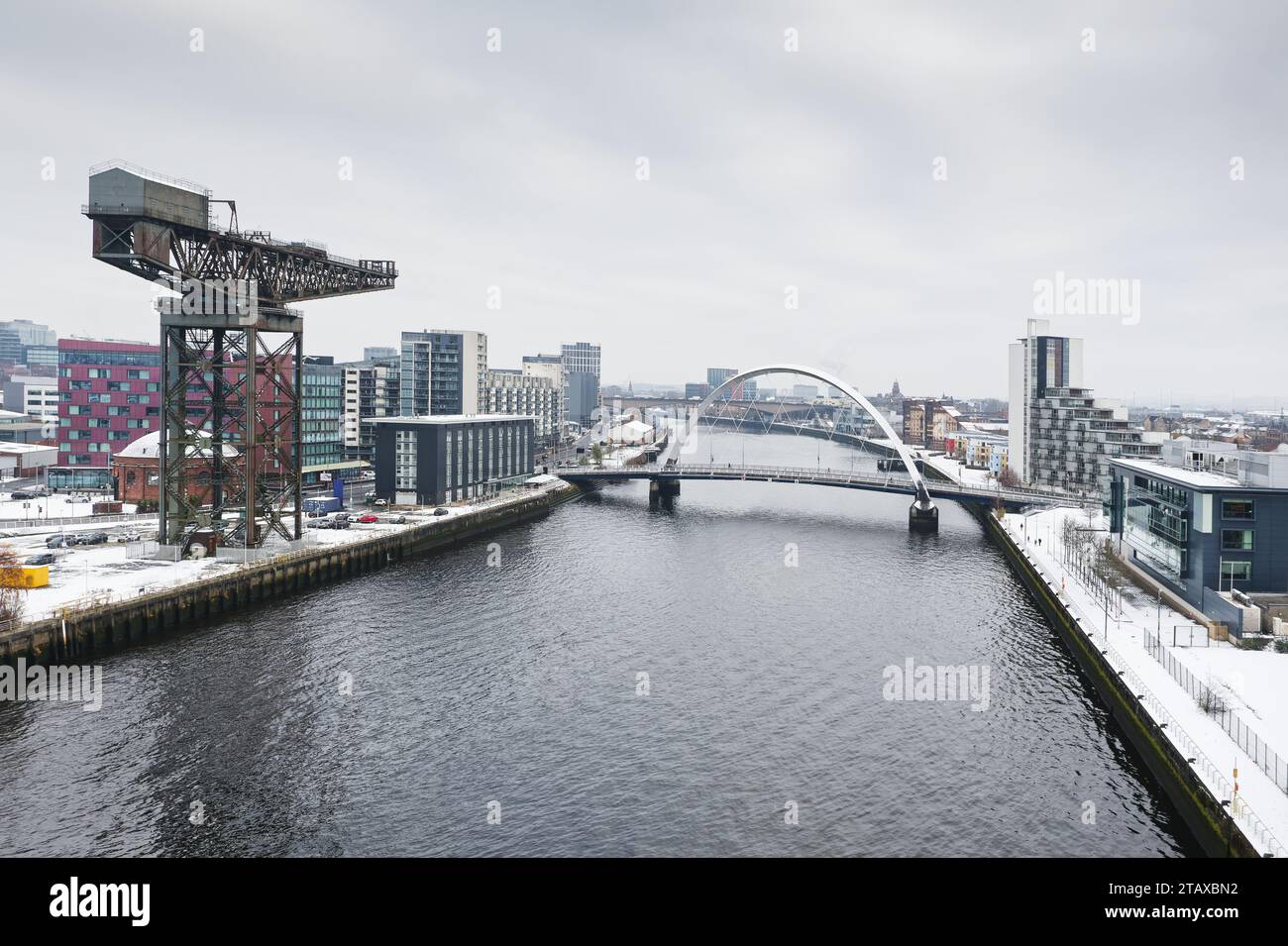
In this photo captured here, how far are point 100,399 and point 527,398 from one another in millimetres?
57796

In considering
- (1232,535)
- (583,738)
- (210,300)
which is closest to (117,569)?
(210,300)

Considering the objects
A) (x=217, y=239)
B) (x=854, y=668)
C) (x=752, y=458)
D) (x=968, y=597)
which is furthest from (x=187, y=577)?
(x=752, y=458)

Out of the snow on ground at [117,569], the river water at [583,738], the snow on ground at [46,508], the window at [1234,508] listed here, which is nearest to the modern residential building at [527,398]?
the snow on ground at [46,508]

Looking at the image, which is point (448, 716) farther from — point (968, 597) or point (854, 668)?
point (968, 597)

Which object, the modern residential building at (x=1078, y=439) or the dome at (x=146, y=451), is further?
the modern residential building at (x=1078, y=439)

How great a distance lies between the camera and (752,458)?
438 ft

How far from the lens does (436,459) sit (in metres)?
66.1

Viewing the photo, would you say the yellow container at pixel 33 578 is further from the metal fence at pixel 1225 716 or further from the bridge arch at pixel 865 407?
the bridge arch at pixel 865 407

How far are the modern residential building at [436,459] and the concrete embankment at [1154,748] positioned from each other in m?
43.5

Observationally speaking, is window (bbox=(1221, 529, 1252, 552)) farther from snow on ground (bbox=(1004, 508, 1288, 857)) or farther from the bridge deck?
the bridge deck

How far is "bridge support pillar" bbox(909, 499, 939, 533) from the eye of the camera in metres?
66.8

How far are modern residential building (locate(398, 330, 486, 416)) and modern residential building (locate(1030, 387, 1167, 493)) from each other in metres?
63.5

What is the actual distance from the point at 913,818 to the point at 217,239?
4038 centimetres

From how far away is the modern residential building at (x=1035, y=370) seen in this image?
86.9 m
